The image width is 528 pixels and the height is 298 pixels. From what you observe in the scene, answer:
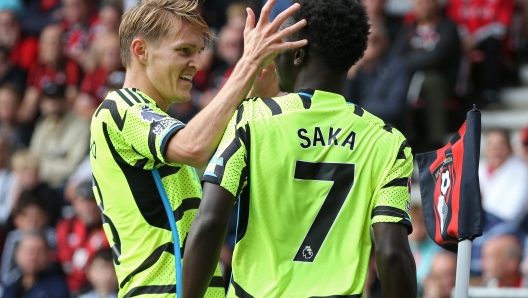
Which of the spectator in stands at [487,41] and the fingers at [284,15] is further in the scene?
the spectator in stands at [487,41]

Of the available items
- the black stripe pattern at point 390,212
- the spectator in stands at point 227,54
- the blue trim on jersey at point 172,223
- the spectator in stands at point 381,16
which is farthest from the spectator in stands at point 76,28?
the black stripe pattern at point 390,212

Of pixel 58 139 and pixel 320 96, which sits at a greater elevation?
pixel 320 96

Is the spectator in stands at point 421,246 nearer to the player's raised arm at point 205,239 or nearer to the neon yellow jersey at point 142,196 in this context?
the neon yellow jersey at point 142,196

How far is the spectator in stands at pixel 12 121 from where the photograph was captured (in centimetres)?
1152

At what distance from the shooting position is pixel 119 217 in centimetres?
392

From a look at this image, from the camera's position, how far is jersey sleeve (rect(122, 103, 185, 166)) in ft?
12.2

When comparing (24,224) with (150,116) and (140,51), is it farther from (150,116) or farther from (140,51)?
(150,116)

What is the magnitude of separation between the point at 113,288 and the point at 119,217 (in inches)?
183

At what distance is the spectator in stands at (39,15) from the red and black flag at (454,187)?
9677 mm

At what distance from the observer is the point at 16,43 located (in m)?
12.7

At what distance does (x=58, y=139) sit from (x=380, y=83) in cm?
415

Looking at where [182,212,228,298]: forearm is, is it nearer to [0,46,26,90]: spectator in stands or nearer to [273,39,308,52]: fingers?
[273,39,308,52]: fingers

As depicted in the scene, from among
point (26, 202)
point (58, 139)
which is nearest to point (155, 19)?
point (26, 202)

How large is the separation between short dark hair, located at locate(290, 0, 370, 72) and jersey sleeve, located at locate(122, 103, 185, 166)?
0.67 metres
